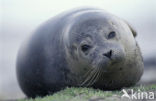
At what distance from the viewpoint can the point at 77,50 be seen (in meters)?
8.66

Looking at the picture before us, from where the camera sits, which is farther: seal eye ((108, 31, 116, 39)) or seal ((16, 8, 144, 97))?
seal eye ((108, 31, 116, 39))

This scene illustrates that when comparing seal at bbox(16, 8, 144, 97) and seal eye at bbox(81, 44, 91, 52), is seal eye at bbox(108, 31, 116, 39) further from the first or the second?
seal eye at bbox(81, 44, 91, 52)

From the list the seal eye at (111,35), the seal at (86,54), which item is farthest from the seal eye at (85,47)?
the seal eye at (111,35)

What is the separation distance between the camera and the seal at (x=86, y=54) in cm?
829

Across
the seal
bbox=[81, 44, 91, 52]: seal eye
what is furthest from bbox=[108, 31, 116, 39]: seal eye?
bbox=[81, 44, 91, 52]: seal eye

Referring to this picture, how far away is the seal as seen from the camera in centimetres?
829

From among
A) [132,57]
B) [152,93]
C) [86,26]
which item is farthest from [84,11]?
[152,93]

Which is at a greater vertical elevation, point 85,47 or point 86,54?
point 85,47

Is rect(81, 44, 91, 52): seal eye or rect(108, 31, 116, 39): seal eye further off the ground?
rect(108, 31, 116, 39): seal eye

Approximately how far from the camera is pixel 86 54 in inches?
334

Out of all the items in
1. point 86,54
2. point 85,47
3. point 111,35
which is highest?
point 111,35

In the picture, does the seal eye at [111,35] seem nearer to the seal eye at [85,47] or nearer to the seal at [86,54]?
the seal at [86,54]

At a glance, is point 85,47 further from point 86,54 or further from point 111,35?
point 111,35

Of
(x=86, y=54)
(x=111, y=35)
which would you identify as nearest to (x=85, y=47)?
(x=86, y=54)
